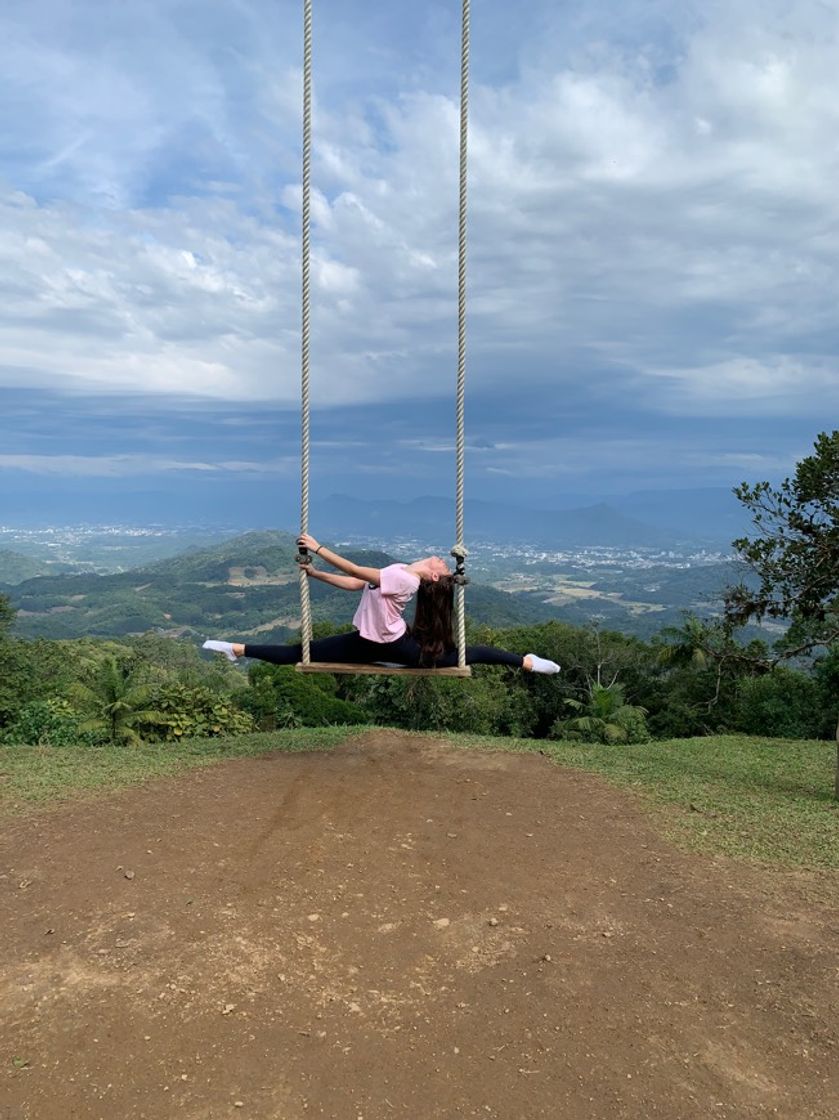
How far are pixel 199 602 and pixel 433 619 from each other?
132784 millimetres

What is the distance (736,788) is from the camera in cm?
738

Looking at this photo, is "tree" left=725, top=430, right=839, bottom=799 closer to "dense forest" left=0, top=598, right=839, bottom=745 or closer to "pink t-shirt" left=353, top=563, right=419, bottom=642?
"dense forest" left=0, top=598, right=839, bottom=745

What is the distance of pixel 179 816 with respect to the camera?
596 centimetres

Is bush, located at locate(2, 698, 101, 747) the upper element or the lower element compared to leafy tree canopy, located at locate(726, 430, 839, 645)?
lower

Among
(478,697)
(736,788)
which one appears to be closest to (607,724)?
(478,697)

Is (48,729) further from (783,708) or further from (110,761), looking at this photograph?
(783,708)

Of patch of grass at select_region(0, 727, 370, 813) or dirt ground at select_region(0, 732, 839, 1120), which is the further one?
patch of grass at select_region(0, 727, 370, 813)

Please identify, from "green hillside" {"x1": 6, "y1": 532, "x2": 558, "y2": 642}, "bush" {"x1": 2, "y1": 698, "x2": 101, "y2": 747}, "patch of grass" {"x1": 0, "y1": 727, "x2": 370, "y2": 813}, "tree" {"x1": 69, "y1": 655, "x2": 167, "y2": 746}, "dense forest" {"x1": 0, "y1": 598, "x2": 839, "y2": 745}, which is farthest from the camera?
"green hillside" {"x1": 6, "y1": 532, "x2": 558, "y2": 642}

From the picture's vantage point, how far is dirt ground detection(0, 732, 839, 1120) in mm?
3074

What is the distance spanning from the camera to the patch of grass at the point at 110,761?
6.65m

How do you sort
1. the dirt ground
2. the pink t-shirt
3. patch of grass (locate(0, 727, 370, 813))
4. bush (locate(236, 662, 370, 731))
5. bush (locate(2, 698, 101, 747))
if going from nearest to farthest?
the dirt ground → the pink t-shirt → patch of grass (locate(0, 727, 370, 813)) → bush (locate(2, 698, 101, 747)) → bush (locate(236, 662, 370, 731))

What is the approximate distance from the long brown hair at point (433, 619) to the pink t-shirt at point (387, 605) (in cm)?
11

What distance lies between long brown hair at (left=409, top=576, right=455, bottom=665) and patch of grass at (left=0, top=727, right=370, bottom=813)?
306cm

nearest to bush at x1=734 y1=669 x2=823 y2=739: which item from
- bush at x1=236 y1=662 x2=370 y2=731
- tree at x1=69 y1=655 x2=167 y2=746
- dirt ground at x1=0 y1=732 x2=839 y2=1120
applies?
bush at x1=236 y1=662 x2=370 y2=731
